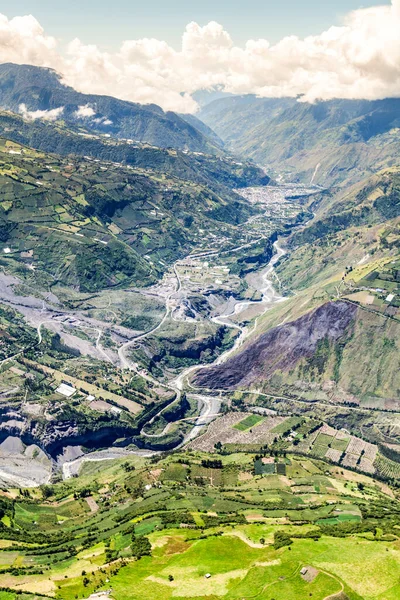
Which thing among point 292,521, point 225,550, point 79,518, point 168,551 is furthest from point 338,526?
point 79,518

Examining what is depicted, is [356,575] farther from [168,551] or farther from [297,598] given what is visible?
[168,551]

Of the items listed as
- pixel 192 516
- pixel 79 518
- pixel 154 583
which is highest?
pixel 154 583

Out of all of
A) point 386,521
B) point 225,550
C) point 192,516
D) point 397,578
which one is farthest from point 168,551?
point 386,521

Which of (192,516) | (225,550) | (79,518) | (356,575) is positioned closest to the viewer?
(356,575)

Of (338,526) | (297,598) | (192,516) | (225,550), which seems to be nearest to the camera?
(297,598)

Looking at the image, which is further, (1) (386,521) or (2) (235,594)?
(1) (386,521)

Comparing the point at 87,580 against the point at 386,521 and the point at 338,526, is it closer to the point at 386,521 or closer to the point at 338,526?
the point at 338,526

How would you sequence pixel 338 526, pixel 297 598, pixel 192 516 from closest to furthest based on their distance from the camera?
1. pixel 297 598
2. pixel 338 526
3. pixel 192 516

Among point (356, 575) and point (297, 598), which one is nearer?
point (297, 598)

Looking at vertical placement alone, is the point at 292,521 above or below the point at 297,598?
below
